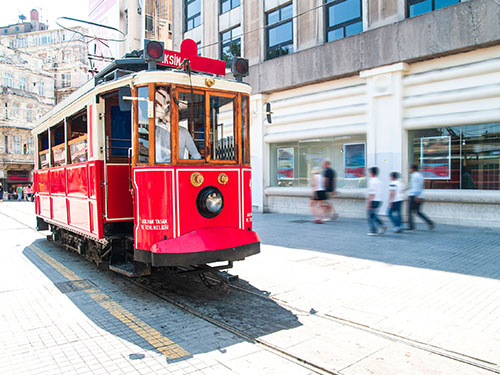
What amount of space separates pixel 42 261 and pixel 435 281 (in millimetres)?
7272

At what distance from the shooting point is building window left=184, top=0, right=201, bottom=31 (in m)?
20.6

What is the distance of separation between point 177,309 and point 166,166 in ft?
5.93

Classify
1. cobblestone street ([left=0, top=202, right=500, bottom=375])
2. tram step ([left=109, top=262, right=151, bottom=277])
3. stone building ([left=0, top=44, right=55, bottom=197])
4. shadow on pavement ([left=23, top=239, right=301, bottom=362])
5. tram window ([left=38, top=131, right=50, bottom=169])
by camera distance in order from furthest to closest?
stone building ([left=0, top=44, right=55, bottom=197]) → tram window ([left=38, top=131, right=50, bottom=169]) → tram step ([left=109, top=262, right=151, bottom=277]) → shadow on pavement ([left=23, top=239, right=301, bottom=362]) → cobblestone street ([left=0, top=202, right=500, bottom=375])

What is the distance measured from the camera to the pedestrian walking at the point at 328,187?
503 inches

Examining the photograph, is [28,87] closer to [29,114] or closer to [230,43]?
[29,114]

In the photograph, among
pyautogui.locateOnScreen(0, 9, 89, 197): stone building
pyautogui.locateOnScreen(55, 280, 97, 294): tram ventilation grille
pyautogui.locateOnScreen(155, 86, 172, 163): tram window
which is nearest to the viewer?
pyautogui.locateOnScreen(155, 86, 172, 163): tram window

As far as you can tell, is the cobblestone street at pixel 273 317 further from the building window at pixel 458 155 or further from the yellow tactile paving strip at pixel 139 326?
the building window at pixel 458 155

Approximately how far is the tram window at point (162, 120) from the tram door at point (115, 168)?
45.7 inches

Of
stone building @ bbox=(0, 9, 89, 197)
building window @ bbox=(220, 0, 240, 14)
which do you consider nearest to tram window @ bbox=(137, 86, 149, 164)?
building window @ bbox=(220, 0, 240, 14)

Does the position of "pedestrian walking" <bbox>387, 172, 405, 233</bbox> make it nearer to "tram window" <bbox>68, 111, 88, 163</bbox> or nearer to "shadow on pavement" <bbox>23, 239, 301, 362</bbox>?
"shadow on pavement" <bbox>23, 239, 301, 362</bbox>

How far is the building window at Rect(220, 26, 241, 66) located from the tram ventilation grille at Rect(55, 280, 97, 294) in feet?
43.5

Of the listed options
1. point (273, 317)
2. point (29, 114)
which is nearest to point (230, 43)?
point (273, 317)

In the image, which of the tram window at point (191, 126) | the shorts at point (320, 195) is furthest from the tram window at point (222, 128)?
the shorts at point (320, 195)

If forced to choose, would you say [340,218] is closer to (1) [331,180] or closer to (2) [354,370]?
(1) [331,180]
